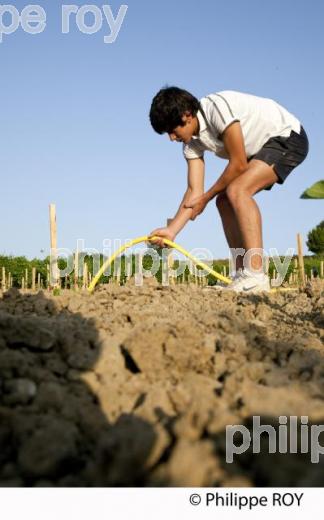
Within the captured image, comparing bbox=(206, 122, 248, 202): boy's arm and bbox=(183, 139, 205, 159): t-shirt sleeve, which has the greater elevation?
bbox=(183, 139, 205, 159): t-shirt sleeve

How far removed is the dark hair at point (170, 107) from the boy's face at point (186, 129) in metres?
0.05

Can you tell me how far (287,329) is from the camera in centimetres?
306

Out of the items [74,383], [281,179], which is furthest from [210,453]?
[281,179]

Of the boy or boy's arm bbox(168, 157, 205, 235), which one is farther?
boy's arm bbox(168, 157, 205, 235)

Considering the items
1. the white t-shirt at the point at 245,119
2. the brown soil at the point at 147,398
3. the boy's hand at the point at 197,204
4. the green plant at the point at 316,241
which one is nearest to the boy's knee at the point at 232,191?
the boy's hand at the point at 197,204

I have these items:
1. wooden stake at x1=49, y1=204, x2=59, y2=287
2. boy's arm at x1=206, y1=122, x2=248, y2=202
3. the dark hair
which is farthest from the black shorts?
wooden stake at x1=49, y1=204, x2=59, y2=287

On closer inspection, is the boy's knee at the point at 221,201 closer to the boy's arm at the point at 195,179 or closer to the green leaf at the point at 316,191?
the boy's arm at the point at 195,179

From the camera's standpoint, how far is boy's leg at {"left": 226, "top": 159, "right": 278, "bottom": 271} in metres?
4.08

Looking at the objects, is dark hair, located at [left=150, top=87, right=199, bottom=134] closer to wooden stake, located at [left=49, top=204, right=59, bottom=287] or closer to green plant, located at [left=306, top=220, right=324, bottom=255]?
wooden stake, located at [left=49, top=204, right=59, bottom=287]

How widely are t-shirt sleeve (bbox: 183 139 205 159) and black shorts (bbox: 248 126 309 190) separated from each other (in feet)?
1.55

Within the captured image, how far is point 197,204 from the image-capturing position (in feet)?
14.5

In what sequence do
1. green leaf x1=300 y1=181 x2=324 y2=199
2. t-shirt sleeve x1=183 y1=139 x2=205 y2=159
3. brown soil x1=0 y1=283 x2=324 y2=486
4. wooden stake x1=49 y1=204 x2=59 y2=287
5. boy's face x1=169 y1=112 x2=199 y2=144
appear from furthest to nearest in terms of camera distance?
wooden stake x1=49 y1=204 x2=59 y2=287 → t-shirt sleeve x1=183 y1=139 x2=205 y2=159 → boy's face x1=169 y1=112 x2=199 y2=144 → green leaf x1=300 y1=181 x2=324 y2=199 → brown soil x1=0 y1=283 x2=324 y2=486

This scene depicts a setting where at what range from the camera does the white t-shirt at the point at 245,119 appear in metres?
3.99
